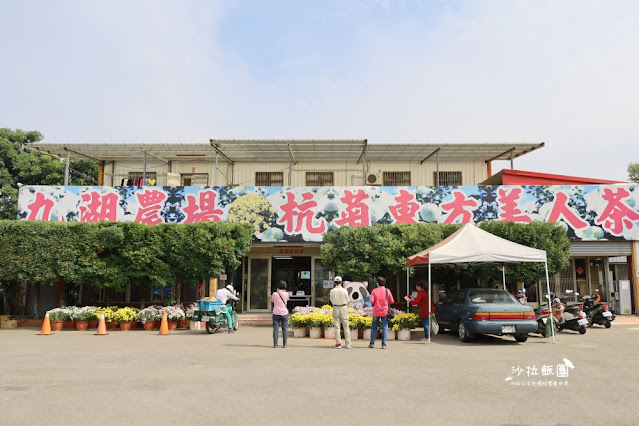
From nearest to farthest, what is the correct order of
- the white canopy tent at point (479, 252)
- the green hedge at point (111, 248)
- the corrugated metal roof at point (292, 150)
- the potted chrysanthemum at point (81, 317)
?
the white canopy tent at point (479, 252) < the green hedge at point (111, 248) < the potted chrysanthemum at point (81, 317) < the corrugated metal roof at point (292, 150)

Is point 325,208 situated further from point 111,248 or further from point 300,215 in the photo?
point 111,248

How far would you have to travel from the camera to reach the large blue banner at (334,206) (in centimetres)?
1891

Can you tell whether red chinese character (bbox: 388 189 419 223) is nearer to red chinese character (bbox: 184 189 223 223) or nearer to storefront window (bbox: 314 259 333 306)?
storefront window (bbox: 314 259 333 306)

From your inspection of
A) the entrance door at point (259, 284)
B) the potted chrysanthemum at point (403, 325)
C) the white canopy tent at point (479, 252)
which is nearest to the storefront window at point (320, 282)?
the entrance door at point (259, 284)

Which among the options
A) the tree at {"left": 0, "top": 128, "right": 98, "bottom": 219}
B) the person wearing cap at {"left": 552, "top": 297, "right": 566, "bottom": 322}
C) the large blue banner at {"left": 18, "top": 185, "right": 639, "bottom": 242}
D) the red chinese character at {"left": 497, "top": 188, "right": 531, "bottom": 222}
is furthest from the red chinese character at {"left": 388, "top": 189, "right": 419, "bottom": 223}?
the tree at {"left": 0, "top": 128, "right": 98, "bottom": 219}

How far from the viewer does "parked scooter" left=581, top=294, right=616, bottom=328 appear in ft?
52.2

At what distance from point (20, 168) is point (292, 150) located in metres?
18.4

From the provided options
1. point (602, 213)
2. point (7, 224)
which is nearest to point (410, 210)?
point (602, 213)

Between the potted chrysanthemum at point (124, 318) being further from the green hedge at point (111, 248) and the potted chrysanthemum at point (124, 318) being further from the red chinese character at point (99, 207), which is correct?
the red chinese character at point (99, 207)

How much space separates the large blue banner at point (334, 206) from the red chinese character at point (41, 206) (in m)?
0.04

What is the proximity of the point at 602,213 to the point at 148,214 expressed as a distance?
691 inches

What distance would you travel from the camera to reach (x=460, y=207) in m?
18.9

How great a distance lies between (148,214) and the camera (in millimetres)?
19031

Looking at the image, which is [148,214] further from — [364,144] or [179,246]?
[364,144]
